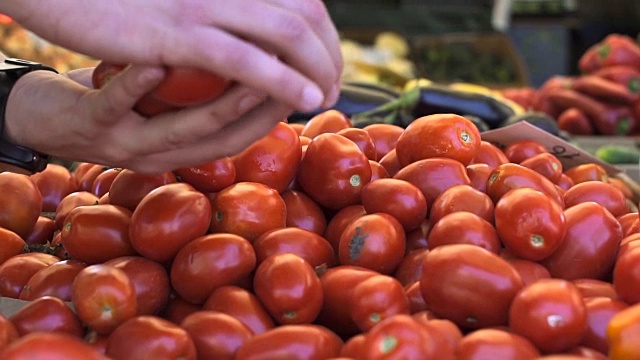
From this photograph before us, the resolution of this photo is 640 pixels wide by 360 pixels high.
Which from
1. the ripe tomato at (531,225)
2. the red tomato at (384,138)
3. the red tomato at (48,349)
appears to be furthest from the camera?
the red tomato at (384,138)

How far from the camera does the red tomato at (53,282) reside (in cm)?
137

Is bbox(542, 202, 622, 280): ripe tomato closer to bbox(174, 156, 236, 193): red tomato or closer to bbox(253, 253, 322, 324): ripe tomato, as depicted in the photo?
bbox(253, 253, 322, 324): ripe tomato

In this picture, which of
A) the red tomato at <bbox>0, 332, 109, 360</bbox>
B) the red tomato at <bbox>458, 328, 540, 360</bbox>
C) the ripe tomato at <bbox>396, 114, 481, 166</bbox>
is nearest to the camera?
the red tomato at <bbox>0, 332, 109, 360</bbox>

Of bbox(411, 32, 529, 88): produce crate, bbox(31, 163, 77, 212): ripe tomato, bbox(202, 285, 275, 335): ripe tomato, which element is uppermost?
bbox(202, 285, 275, 335): ripe tomato

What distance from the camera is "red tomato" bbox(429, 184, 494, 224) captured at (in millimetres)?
1435

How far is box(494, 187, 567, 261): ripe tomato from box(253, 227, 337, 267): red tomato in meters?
0.30

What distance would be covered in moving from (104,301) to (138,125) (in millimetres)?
261

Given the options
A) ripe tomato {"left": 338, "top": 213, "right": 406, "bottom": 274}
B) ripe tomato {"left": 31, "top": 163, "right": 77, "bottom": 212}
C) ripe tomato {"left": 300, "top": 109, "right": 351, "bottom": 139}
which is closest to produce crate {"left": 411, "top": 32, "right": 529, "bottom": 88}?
ripe tomato {"left": 300, "top": 109, "right": 351, "bottom": 139}

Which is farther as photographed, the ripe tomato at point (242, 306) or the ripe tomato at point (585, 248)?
the ripe tomato at point (585, 248)

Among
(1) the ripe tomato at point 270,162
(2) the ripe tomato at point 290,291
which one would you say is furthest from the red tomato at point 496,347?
(1) the ripe tomato at point 270,162

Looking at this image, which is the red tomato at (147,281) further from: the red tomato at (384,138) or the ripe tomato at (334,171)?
the red tomato at (384,138)

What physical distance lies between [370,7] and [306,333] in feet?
21.4

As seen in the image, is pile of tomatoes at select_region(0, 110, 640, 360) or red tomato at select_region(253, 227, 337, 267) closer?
pile of tomatoes at select_region(0, 110, 640, 360)

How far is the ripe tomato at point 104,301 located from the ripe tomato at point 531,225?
585 millimetres
